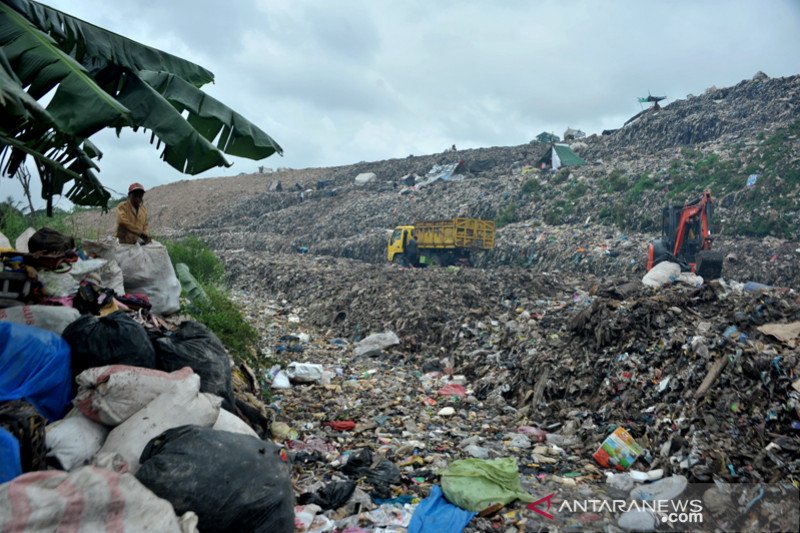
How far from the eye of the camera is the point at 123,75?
5.12 metres

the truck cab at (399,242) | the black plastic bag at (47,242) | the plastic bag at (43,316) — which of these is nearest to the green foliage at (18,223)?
the black plastic bag at (47,242)

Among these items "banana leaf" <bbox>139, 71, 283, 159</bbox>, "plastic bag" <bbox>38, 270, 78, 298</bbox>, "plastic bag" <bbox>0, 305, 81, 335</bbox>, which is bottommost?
"plastic bag" <bbox>0, 305, 81, 335</bbox>

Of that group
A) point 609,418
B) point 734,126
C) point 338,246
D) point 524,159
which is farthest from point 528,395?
point 524,159

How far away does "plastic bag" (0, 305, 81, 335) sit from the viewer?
3736mm

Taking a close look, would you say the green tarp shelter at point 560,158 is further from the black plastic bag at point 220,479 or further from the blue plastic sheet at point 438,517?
the black plastic bag at point 220,479

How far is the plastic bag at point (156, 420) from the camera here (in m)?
2.93

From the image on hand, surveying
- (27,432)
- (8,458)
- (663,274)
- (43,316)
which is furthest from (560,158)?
(8,458)

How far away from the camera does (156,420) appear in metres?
3.04

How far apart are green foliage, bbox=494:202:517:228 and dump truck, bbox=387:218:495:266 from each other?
14.8ft

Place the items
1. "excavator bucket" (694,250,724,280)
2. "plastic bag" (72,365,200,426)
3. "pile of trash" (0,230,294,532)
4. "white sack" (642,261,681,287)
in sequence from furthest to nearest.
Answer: "excavator bucket" (694,250,724,280)
"white sack" (642,261,681,287)
"plastic bag" (72,365,200,426)
"pile of trash" (0,230,294,532)

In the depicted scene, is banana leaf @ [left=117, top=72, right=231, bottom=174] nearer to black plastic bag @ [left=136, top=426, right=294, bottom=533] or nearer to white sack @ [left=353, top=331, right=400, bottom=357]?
black plastic bag @ [left=136, top=426, right=294, bottom=533]

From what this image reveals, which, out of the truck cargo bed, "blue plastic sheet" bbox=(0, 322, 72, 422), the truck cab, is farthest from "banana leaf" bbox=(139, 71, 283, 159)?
the truck cab

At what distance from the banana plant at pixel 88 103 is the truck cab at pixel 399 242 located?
40.8 ft

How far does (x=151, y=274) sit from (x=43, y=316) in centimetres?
181
